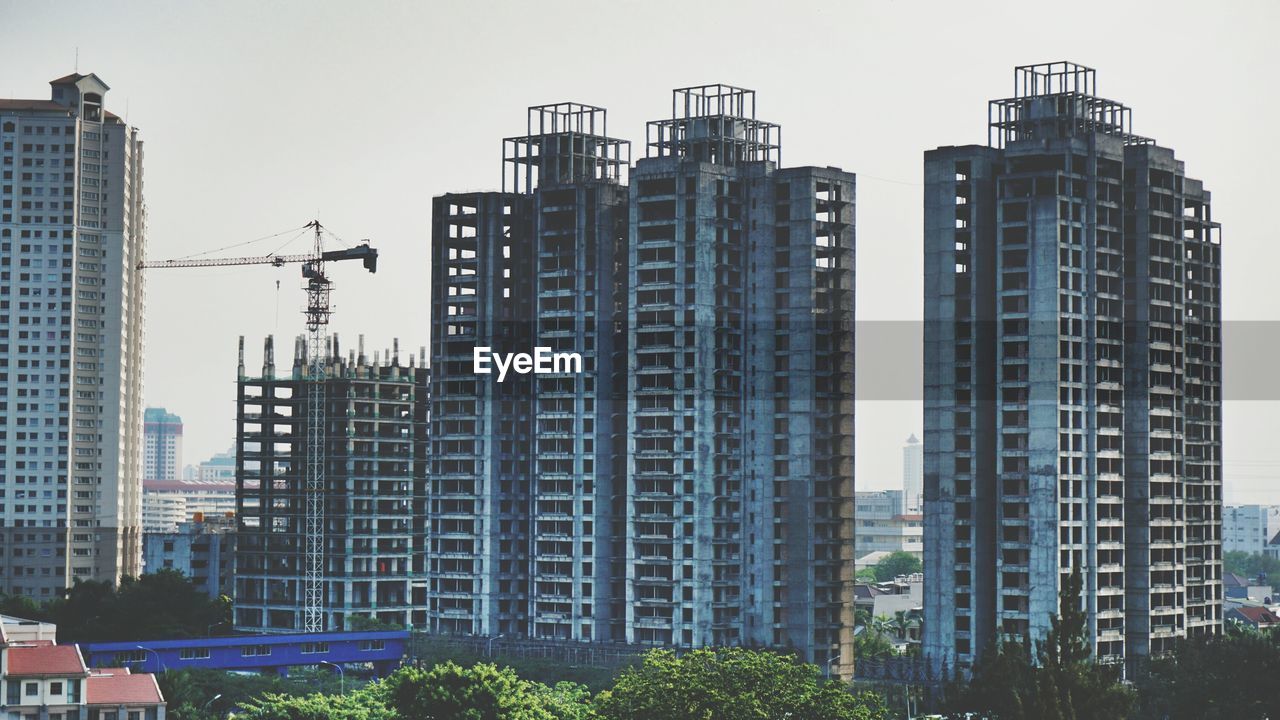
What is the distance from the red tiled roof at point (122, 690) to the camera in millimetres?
159375

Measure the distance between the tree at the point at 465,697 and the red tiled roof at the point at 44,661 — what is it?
26336 mm

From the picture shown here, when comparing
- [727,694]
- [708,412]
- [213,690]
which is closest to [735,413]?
[708,412]

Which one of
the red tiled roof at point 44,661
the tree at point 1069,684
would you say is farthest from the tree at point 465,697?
the tree at point 1069,684

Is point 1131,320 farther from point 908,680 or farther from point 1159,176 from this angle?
point 908,680

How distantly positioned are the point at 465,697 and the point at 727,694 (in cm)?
2238

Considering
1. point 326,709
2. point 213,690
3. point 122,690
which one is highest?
point 122,690

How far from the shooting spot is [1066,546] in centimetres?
17325

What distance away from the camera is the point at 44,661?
155625mm

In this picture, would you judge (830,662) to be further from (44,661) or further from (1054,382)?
(44,661)

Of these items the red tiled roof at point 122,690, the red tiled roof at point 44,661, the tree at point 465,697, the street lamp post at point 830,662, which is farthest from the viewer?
the street lamp post at point 830,662

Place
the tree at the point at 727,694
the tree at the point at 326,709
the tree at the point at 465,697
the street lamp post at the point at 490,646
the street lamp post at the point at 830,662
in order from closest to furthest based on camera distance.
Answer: the tree at the point at 727,694
the tree at the point at 465,697
the tree at the point at 326,709
the street lamp post at the point at 830,662
the street lamp post at the point at 490,646

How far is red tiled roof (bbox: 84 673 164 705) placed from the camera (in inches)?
6275

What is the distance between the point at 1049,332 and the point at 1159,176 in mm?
21194

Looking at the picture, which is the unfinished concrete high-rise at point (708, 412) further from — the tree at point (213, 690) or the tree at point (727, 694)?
the tree at point (727, 694)
